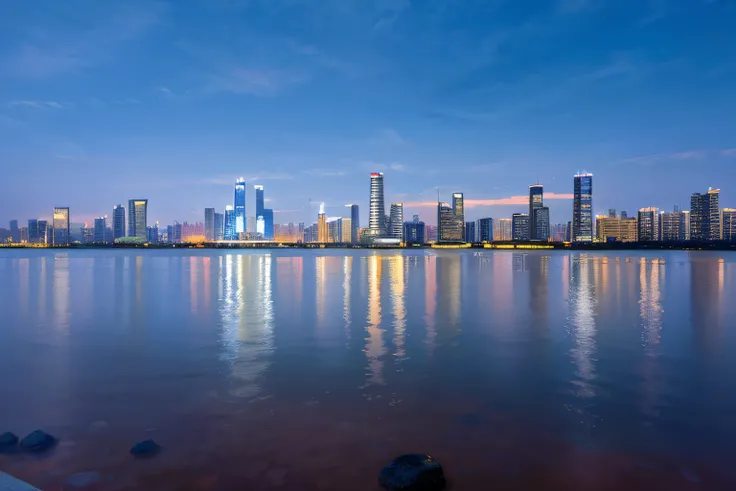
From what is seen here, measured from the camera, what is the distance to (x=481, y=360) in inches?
614

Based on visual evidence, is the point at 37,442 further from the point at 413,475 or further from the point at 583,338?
the point at 583,338

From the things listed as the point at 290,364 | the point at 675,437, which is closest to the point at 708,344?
the point at 675,437

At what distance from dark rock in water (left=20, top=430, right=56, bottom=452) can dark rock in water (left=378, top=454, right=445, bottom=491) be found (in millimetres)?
6372

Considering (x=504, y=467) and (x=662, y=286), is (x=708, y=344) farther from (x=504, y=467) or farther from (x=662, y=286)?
(x=662, y=286)

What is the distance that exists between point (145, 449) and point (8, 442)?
2.69m

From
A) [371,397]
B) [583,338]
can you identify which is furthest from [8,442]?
[583,338]

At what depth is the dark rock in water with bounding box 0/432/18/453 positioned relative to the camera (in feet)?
28.6

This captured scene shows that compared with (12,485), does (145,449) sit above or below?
below

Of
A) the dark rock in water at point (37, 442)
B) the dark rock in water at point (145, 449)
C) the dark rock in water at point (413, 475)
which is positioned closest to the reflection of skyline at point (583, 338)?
the dark rock in water at point (413, 475)

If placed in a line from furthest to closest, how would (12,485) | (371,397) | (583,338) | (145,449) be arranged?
1. (583,338)
2. (371,397)
3. (145,449)
4. (12,485)

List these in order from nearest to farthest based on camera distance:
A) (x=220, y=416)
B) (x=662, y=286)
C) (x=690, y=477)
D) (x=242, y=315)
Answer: (x=690, y=477)
(x=220, y=416)
(x=242, y=315)
(x=662, y=286)

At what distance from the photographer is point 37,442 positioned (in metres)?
8.95

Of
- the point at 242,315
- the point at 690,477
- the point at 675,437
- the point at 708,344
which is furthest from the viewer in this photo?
the point at 242,315

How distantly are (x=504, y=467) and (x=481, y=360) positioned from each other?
7509 millimetres
